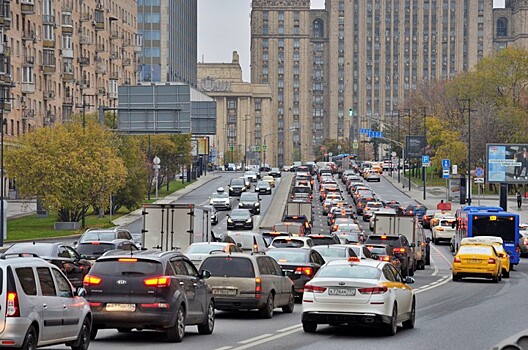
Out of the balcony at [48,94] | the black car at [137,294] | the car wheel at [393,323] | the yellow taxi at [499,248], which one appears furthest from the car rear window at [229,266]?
the balcony at [48,94]

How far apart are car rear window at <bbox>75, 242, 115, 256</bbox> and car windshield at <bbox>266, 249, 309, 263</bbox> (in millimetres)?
7033

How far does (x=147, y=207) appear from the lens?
45.4 metres

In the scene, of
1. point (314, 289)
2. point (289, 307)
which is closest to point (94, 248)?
point (289, 307)

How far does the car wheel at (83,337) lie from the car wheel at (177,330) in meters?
2.05

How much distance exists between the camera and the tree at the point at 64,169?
243 ft

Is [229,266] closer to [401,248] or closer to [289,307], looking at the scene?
[289,307]

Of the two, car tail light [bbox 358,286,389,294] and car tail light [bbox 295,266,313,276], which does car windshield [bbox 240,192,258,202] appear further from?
car tail light [bbox 358,286,389,294]

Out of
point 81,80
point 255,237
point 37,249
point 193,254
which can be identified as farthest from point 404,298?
point 81,80

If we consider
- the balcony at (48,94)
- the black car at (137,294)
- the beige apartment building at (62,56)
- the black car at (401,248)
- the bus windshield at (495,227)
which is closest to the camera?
the black car at (137,294)

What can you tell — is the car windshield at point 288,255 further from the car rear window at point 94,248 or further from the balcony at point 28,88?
the balcony at point 28,88

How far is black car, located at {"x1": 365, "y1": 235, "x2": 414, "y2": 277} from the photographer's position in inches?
1762

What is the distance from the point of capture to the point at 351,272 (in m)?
22.1

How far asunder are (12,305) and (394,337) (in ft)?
27.9

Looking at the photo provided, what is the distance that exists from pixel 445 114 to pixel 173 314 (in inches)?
4905
